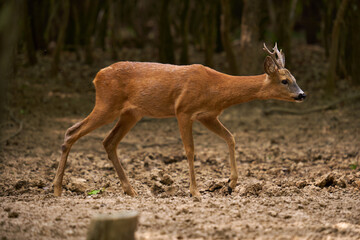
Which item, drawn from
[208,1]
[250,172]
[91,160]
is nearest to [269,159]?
[250,172]

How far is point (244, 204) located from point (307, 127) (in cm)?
617

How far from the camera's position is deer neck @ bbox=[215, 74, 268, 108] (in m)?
6.10

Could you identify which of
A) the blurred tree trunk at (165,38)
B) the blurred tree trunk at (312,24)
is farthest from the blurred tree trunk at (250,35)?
the blurred tree trunk at (312,24)

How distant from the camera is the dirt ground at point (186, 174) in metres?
4.62

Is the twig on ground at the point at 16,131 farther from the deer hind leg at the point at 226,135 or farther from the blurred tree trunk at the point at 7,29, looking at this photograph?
the blurred tree trunk at the point at 7,29

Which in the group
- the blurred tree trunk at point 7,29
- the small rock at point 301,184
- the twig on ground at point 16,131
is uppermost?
the blurred tree trunk at point 7,29

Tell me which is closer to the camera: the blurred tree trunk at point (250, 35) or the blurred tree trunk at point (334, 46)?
the blurred tree trunk at point (334, 46)

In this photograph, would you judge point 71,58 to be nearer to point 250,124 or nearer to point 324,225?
point 250,124

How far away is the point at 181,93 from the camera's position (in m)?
6.11

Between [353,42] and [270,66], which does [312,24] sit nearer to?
[353,42]

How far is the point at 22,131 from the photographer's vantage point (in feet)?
34.2

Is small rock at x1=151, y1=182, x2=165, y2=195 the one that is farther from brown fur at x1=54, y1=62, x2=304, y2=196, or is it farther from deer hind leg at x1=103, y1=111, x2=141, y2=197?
deer hind leg at x1=103, y1=111, x2=141, y2=197

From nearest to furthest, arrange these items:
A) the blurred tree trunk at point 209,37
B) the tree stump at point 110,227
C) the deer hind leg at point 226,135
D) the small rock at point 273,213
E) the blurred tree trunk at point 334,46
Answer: the tree stump at point 110,227, the small rock at point 273,213, the deer hind leg at point 226,135, the blurred tree trunk at point 334,46, the blurred tree trunk at point 209,37

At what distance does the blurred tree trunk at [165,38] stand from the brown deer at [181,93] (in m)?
8.59
